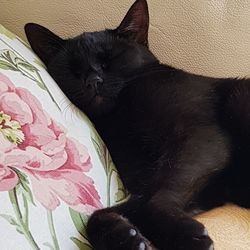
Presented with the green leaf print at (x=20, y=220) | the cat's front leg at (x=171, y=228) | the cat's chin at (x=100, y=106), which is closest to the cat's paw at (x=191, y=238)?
the cat's front leg at (x=171, y=228)

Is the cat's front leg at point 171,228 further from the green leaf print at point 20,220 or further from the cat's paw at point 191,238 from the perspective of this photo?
the green leaf print at point 20,220

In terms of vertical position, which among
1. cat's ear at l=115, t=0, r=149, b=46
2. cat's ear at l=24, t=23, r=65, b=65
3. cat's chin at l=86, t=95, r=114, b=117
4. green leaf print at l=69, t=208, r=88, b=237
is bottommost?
→ green leaf print at l=69, t=208, r=88, b=237

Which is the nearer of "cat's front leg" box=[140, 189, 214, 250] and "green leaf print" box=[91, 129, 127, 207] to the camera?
"cat's front leg" box=[140, 189, 214, 250]

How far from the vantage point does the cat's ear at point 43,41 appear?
1.18 meters

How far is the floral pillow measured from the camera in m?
0.70

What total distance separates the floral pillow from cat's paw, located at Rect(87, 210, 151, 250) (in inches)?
0.6

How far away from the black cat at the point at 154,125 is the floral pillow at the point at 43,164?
49 millimetres

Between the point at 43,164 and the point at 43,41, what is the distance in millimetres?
473

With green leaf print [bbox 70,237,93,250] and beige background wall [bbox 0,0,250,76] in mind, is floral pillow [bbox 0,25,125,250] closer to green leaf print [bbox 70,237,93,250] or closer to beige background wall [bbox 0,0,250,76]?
green leaf print [bbox 70,237,93,250]

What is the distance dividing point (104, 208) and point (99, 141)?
17cm

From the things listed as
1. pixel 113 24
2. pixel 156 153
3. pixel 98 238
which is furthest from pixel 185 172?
pixel 113 24

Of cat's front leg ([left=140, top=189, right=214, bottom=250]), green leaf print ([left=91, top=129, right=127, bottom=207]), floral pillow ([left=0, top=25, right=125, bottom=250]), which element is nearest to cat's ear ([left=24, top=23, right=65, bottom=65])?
floral pillow ([left=0, top=25, right=125, bottom=250])

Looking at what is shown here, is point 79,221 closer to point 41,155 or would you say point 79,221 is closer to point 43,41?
point 41,155

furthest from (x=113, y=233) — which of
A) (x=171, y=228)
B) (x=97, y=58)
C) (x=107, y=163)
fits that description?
(x=97, y=58)
